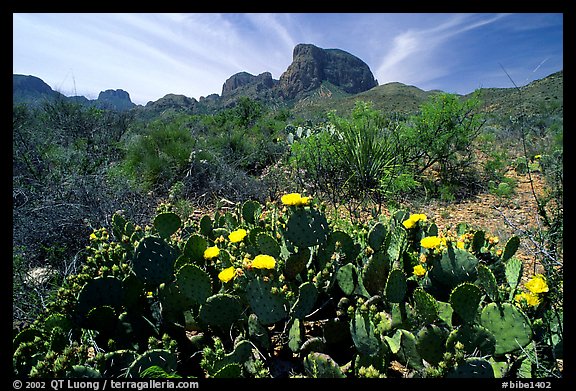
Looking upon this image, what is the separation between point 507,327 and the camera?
1.70 meters

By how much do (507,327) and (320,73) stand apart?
127069 millimetres

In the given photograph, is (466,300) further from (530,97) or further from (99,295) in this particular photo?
(530,97)

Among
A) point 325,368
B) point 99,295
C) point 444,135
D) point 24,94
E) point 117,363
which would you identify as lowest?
point 117,363

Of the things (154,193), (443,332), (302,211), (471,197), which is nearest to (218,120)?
(154,193)

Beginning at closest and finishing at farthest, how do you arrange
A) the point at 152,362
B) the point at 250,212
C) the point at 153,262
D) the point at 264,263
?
the point at 152,362, the point at 264,263, the point at 153,262, the point at 250,212

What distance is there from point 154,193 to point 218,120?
811 centimetres

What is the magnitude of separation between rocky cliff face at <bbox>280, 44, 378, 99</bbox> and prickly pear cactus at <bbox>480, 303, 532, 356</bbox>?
118 meters

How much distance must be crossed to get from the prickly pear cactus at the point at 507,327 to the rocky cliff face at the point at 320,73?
117610mm

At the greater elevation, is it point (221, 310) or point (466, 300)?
point (466, 300)

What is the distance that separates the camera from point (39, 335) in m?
1.62

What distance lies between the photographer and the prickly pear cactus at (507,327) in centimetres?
165

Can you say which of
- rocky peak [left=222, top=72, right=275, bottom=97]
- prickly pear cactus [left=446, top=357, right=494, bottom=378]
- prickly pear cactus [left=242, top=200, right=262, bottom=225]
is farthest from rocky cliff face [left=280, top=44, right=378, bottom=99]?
prickly pear cactus [left=446, top=357, right=494, bottom=378]

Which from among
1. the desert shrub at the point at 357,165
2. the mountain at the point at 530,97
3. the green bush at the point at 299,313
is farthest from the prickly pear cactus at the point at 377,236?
the mountain at the point at 530,97

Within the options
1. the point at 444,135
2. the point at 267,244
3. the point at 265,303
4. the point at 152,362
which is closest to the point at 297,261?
the point at 267,244
